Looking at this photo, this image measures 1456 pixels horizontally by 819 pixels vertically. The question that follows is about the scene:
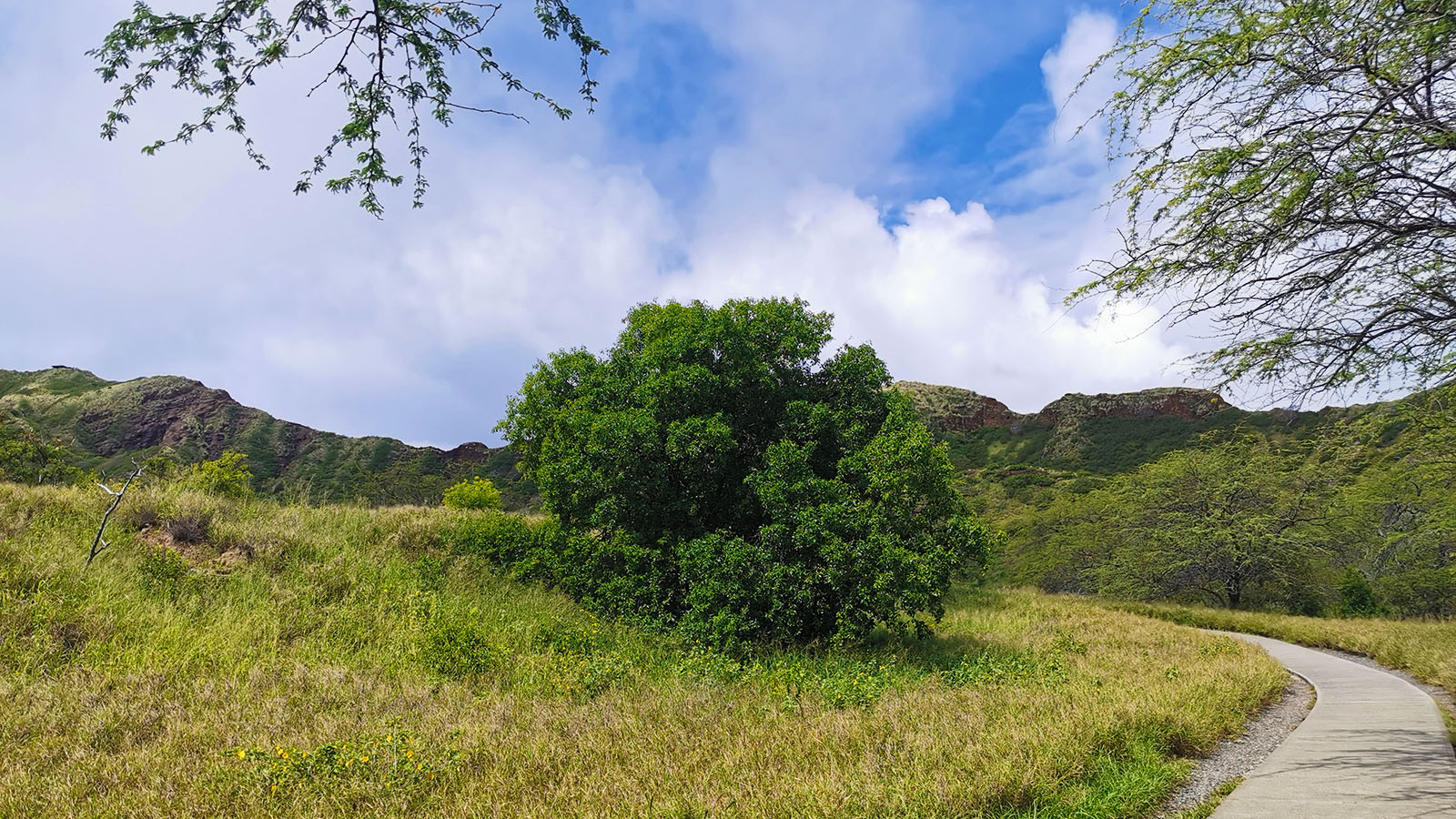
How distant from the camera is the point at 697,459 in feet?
41.5

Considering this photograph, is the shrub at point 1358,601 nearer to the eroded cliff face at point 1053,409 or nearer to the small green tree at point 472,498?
the small green tree at point 472,498

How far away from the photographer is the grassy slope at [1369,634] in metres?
12.5

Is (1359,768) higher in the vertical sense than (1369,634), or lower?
higher

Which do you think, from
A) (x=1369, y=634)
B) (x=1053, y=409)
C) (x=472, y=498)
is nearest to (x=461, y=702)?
(x=1369, y=634)

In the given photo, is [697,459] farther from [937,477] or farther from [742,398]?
[937,477]

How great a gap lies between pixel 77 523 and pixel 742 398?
12696 millimetres

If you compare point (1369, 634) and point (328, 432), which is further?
point (328, 432)

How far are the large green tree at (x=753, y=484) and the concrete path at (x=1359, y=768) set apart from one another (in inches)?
206

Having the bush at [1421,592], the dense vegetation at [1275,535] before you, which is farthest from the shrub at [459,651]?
the bush at [1421,592]

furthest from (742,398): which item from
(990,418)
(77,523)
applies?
(990,418)

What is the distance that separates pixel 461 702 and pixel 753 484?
6423 mm

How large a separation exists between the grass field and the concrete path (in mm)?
712

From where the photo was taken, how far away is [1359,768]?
593 centimetres

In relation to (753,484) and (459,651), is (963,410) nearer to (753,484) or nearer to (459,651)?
(753,484)
